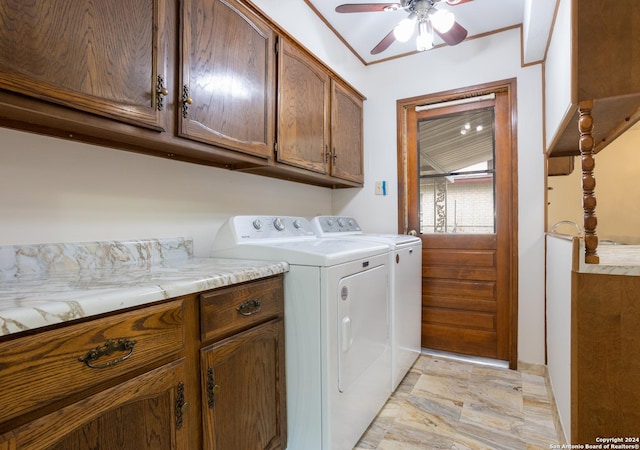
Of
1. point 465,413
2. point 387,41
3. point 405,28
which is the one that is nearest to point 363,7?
point 405,28

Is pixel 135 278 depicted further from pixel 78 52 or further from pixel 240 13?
pixel 240 13

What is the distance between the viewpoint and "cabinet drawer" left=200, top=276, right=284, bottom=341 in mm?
1040

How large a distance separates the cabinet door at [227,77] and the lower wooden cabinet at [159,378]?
70 cm

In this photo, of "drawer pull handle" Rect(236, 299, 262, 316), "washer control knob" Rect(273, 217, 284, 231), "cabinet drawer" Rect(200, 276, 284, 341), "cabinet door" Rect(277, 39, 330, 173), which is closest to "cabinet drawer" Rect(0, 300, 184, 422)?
"cabinet drawer" Rect(200, 276, 284, 341)

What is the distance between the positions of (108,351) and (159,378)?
0.18 meters

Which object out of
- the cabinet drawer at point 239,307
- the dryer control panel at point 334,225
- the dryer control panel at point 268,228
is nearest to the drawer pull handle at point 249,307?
the cabinet drawer at point 239,307

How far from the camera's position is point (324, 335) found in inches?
51.0

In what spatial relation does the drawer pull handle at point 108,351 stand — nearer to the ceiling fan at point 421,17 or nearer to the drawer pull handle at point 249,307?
the drawer pull handle at point 249,307

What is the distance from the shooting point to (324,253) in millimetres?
1332

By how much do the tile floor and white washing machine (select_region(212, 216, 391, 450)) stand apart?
22 cm

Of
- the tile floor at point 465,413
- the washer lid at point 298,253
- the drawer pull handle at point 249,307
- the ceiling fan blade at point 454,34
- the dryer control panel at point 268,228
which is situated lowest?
the tile floor at point 465,413

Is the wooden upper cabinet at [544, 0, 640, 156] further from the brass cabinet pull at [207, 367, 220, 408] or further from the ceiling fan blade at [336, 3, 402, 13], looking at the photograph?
the brass cabinet pull at [207, 367, 220, 408]

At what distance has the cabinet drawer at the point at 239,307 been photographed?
3.41ft

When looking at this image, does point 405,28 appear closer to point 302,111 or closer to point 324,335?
point 302,111
